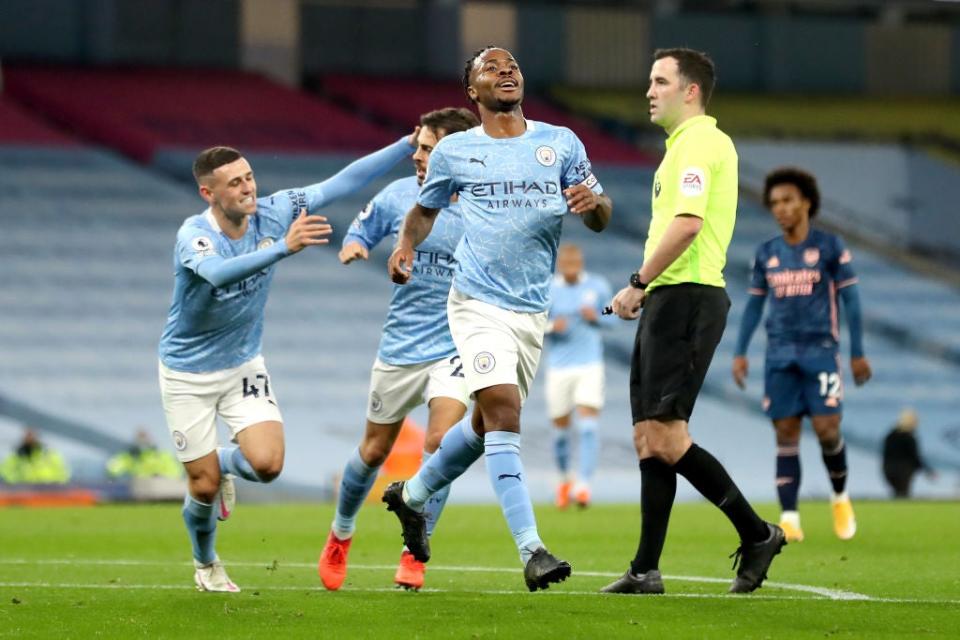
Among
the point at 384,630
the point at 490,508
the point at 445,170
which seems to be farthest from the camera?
the point at 490,508

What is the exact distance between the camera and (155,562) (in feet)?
35.0

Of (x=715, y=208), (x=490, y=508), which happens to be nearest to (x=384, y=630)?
(x=715, y=208)

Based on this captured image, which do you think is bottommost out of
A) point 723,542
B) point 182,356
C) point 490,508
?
point 490,508

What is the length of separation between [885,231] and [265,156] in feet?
41.8

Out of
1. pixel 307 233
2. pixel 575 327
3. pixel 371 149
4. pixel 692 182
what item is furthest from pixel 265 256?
pixel 371 149

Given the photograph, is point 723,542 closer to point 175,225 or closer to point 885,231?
point 175,225

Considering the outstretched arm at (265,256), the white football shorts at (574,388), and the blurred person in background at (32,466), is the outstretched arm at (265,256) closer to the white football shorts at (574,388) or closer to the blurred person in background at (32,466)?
the white football shorts at (574,388)

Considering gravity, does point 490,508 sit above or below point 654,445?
below

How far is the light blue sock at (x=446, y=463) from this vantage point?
767 cm

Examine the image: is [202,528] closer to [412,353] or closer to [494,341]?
[412,353]

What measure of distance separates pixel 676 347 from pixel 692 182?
735 millimetres

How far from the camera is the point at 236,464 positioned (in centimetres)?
860

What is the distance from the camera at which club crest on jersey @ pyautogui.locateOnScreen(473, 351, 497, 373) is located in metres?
7.41

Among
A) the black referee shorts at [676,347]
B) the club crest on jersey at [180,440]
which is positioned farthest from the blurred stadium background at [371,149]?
the black referee shorts at [676,347]
